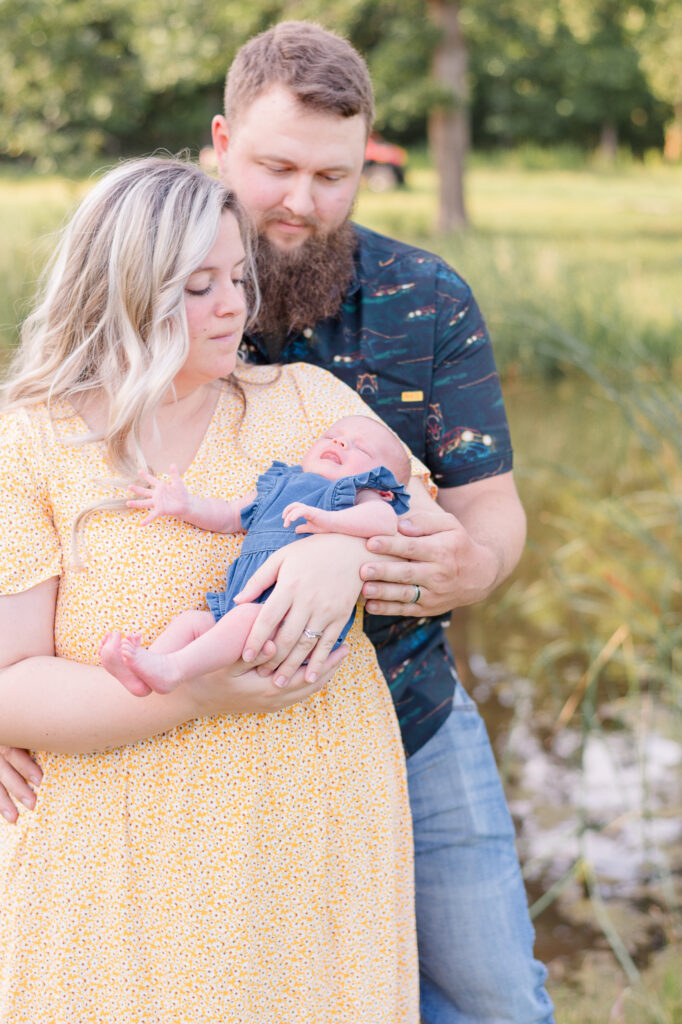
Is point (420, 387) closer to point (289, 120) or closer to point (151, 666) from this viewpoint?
point (289, 120)

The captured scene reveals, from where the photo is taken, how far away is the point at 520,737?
392cm

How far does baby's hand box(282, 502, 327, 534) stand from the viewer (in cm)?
147

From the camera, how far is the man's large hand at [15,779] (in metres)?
1.53

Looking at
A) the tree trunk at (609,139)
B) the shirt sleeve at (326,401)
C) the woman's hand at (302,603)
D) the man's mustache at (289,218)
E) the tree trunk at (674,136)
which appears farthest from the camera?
the tree trunk at (609,139)

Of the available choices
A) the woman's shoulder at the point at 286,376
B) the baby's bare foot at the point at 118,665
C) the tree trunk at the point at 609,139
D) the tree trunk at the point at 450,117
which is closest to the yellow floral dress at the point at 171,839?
the baby's bare foot at the point at 118,665

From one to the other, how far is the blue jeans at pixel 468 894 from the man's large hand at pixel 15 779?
2.38 feet

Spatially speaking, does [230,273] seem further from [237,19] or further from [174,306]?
[237,19]

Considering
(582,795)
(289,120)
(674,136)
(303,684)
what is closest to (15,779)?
(303,684)

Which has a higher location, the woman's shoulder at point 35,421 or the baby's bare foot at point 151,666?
the woman's shoulder at point 35,421

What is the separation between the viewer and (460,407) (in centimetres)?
197

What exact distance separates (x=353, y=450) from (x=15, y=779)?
0.69 meters

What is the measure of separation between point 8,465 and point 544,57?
94.8 ft

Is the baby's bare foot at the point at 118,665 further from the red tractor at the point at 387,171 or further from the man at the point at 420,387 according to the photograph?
the red tractor at the point at 387,171

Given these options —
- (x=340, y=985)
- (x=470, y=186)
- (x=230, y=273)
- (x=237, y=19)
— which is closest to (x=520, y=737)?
(x=340, y=985)
